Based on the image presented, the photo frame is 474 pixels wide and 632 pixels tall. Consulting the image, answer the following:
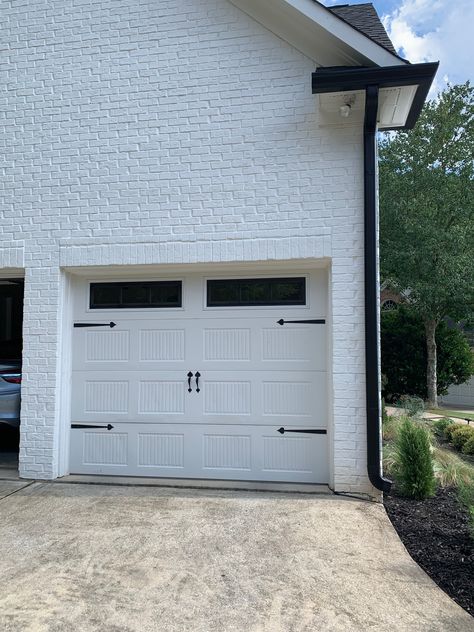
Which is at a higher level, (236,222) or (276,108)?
(276,108)

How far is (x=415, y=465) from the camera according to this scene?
512 centimetres

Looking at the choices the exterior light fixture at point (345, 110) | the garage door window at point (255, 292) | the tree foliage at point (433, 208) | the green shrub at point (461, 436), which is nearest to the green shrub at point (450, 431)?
the green shrub at point (461, 436)

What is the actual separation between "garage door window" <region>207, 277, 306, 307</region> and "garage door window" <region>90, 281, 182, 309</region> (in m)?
0.45

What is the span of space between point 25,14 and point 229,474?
5989 mm

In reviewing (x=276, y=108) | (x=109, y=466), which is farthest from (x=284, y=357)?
(x=276, y=108)

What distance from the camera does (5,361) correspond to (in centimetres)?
693

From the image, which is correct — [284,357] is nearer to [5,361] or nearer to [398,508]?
[398,508]

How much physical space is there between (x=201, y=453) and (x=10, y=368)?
2937 mm

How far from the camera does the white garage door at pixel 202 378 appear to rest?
5637 mm

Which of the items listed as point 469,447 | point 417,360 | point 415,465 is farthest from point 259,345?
point 417,360

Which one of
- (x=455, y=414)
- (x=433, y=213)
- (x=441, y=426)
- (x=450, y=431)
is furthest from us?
(x=433, y=213)

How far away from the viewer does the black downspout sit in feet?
16.7

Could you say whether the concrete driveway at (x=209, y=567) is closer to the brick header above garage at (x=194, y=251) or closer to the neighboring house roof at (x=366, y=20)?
the brick header above garage at (x=194, y=251)

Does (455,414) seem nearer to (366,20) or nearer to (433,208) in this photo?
(433,208)
